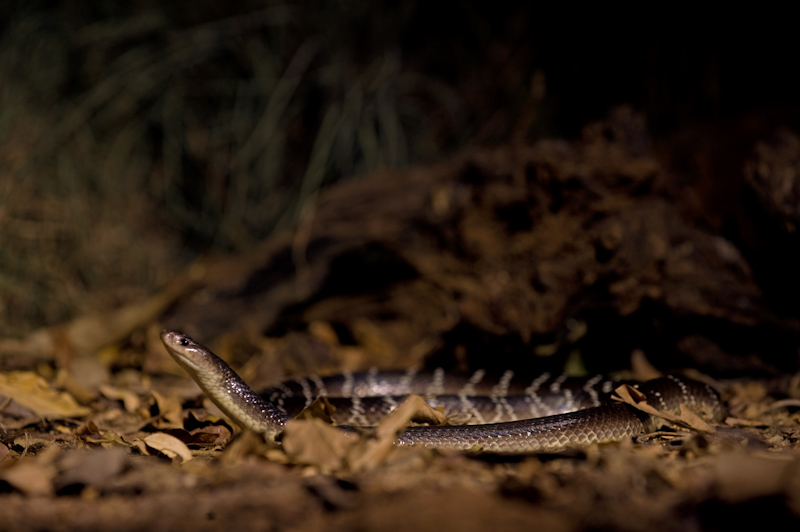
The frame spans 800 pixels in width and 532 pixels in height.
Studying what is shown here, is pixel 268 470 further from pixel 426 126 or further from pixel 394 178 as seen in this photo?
pixel 426 126

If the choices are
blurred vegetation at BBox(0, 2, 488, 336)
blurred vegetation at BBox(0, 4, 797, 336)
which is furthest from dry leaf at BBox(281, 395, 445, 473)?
blurred vegetation at BBox(0, 2, 488, 336)

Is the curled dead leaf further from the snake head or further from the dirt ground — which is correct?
the snake head

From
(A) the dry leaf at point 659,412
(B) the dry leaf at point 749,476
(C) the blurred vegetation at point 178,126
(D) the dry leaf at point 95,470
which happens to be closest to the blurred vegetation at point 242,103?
(C) the blurred vegetation at point 178,126

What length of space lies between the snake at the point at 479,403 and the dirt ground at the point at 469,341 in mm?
236

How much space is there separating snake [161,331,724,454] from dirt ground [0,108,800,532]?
0.77 ft

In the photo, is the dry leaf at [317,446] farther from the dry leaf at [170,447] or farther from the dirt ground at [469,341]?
the dry leaf at [170,447]

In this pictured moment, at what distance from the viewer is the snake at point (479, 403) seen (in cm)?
334

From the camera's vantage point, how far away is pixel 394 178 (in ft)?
23.3

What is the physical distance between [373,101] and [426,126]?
935mm

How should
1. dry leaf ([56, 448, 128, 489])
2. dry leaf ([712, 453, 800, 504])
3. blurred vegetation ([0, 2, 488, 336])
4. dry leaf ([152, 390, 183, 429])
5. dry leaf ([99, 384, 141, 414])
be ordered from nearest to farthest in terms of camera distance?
dry leaf ([712, 453, 800, 504]), dry leaf ([56, 448, 128, 489]), dry leaf ([152, 390, 183, 429]), dry leaf ([99, 384, 141, 414]), blurred vegetation ([0, 2, 488, 336])

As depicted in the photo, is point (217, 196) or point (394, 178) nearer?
point (394, 178)

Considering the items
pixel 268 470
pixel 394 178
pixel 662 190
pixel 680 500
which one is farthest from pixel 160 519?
pixel 394 178

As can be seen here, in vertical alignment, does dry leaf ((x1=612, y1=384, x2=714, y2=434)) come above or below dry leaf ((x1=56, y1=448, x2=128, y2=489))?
above

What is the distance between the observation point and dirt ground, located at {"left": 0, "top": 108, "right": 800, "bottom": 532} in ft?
6.59
